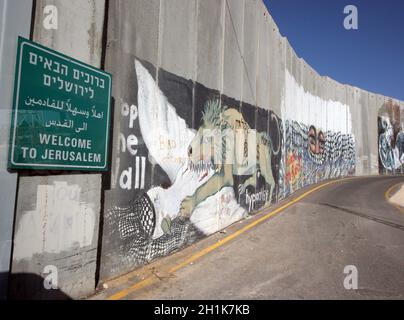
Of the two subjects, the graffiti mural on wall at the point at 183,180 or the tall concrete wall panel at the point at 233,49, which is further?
the tall concrete wall panel at the point at 233,49

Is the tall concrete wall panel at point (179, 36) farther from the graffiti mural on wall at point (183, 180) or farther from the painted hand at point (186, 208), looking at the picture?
the painted hand at point (186, 208)

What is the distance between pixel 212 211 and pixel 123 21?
4578 millimetres

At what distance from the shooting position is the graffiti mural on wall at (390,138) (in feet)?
115

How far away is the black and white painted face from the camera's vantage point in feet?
69.3

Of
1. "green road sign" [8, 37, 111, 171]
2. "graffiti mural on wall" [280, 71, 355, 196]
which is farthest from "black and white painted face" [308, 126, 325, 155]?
"green road sign" [8, 37, 111, 171]

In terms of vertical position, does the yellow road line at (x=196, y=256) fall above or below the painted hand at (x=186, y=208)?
below

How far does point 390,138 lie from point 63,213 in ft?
126

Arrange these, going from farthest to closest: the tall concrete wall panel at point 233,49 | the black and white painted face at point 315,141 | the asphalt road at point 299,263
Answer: the black and white painted face at point 315,141, the tall concrete wall panel at point 233,49, the asphalt road at point 299,263

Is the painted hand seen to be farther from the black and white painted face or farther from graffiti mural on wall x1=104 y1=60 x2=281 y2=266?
the black and white painted face

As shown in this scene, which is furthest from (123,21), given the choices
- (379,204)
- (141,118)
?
(379,204)

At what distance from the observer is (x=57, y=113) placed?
13.0ft

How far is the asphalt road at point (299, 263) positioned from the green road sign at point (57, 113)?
196cm

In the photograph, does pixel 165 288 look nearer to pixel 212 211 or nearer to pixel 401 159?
pixel 212 211

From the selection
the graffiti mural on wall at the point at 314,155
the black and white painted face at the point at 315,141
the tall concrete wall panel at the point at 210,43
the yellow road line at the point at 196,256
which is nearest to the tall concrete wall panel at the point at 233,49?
the tall concrete wall panel at the point at 210,43
